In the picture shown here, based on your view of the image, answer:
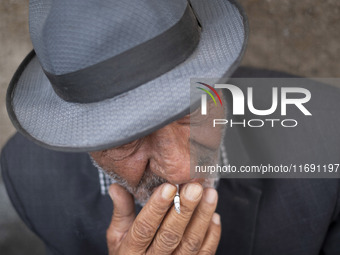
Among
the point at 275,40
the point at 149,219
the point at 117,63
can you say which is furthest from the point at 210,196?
the point at 275,40

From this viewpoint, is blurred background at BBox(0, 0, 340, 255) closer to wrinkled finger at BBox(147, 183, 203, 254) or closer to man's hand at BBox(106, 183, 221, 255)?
man's hand at BBox(106, 183, 221, 255)

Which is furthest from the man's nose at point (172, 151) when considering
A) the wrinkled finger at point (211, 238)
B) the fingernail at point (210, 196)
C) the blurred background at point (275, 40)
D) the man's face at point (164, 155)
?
the blurred background at point (275, 40)

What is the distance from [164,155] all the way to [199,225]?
0.34m

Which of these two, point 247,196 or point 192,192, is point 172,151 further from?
point 247,196

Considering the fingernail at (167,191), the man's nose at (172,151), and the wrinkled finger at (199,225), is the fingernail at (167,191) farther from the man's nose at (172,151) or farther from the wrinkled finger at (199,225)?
the wrinkled finger at (199,225)

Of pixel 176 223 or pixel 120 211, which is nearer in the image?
pixel 176 223

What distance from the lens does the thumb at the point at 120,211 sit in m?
1.86

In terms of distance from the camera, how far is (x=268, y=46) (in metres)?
3.36

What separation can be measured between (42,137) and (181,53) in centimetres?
57

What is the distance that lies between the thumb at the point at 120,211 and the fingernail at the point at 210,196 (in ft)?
1.42

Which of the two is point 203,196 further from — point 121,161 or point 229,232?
point 229,232

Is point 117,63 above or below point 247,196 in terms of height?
above

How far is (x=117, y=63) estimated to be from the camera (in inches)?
50.0

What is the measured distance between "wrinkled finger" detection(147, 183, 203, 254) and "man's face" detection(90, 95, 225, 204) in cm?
9
